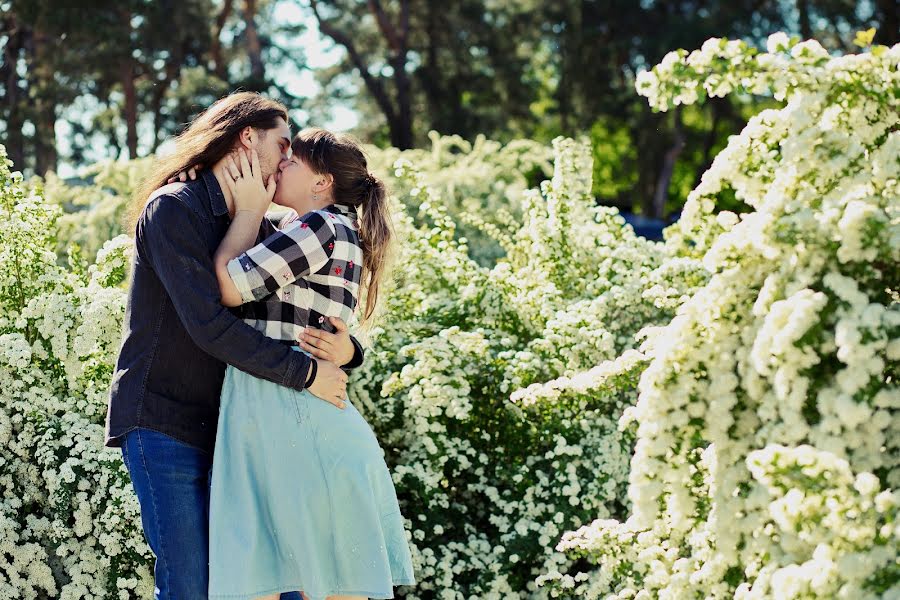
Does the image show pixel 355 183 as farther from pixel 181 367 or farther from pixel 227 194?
pixel 181 367

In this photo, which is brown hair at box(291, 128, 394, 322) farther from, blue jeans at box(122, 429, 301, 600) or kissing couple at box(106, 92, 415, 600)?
blue jeans at box(122, 429, 301, 600)

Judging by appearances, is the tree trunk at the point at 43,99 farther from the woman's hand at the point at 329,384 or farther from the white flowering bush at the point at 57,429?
the woman's hand at the point at 329,384

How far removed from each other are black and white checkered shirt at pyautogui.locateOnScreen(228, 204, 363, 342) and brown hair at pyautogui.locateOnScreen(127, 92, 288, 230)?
12.4 inches

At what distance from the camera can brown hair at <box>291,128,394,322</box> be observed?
303 centimetres

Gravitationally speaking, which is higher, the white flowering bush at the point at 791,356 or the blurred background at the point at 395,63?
the blurred background at the point at 395,63

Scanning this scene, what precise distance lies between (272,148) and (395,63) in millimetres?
21200

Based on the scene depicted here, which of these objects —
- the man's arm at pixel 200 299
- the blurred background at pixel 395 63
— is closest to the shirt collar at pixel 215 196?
the man's arm at pixel 200 299

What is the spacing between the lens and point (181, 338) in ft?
9.14

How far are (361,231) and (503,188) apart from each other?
7.86 m

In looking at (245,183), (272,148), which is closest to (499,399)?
(272,148)

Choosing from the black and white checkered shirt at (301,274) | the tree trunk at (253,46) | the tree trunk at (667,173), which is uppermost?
the tree trunk at (253,46)

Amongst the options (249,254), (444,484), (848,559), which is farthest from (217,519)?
(444,484)

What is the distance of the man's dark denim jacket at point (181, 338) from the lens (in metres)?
2.66

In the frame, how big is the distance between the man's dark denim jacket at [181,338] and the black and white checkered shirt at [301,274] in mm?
81
